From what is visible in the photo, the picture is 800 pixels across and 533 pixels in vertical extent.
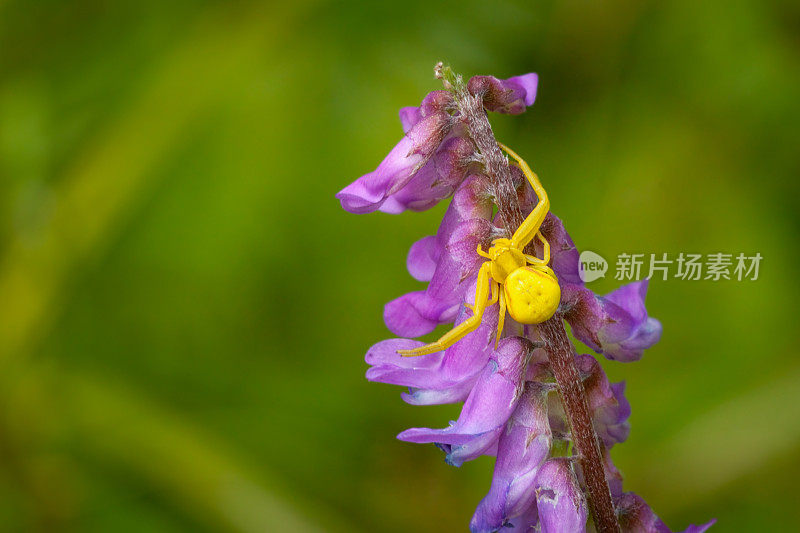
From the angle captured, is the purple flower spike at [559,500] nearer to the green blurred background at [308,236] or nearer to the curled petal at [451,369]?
the curled petal at [451,369]

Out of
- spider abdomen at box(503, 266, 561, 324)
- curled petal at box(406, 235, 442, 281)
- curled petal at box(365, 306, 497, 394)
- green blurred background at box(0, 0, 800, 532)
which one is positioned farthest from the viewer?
green blurred background at box(0, 0, 800, 532)

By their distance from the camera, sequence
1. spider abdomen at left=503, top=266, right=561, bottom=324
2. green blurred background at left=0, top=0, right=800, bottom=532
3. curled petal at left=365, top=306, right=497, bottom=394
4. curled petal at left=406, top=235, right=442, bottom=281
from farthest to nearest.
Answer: green blurred background at left=0, top=0, right=800, bottom=532
curled petal at left=406, top=235, right=442, bottom=281
curled petal at left=365, top=306, right=497, bottom=394
spider abdomen at left=503, top=266, right=561, bottom=324

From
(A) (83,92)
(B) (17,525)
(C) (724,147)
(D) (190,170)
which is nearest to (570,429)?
(C) (724,147)

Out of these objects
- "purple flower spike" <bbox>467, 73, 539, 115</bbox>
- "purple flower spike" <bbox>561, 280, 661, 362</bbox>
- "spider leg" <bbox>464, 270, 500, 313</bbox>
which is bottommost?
"spider leg" <bbox>464, 270, 500, 313</bbox>

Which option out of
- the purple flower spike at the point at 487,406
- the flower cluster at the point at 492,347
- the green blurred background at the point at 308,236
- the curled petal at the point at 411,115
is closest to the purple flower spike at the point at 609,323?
the flower cluster at the point at 492,347

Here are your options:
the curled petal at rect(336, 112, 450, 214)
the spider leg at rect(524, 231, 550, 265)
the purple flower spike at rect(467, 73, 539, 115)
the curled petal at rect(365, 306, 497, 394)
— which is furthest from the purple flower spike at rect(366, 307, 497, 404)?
the purple flower spike at rect(467, 73, 539, 115)

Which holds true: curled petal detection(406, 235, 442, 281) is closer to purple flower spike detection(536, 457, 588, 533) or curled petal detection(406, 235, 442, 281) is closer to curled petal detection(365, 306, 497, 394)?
curled petal detection(365, 306, 497, 394)

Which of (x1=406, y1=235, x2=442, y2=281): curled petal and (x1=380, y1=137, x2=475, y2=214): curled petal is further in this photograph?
(x1=406, y1=235, x2=442, y2=281): curled petal
